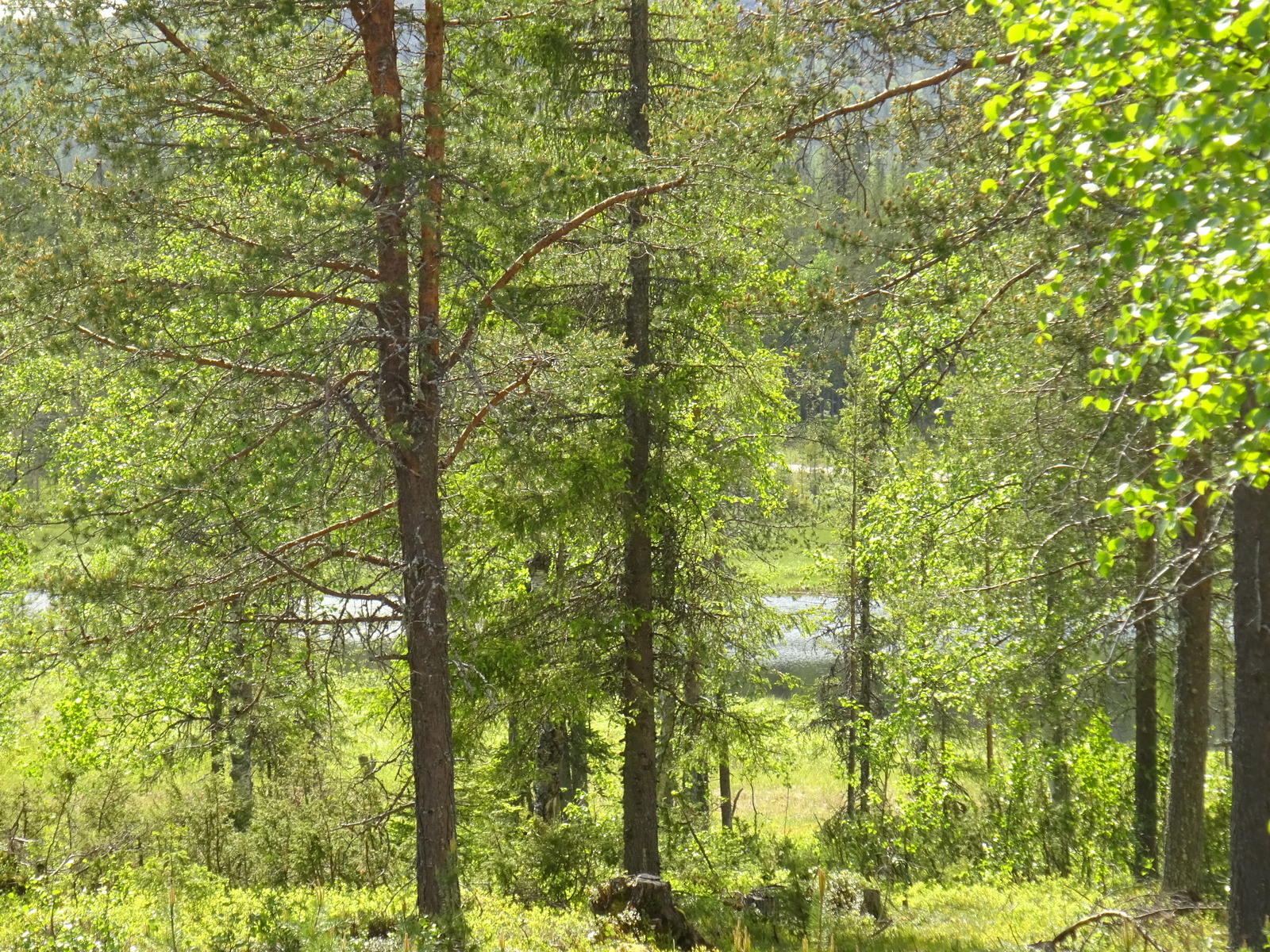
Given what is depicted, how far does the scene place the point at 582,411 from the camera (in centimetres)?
962

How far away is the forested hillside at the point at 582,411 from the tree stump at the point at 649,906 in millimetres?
44

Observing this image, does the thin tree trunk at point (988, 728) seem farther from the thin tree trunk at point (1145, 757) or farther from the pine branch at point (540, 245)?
the pine branch at point (540, 245)

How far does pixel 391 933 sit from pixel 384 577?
2.60 meters

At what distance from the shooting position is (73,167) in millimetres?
6918

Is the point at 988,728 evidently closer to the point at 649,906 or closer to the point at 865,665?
the point at 865,665

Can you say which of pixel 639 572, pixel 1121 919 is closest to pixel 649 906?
pixel 639 572

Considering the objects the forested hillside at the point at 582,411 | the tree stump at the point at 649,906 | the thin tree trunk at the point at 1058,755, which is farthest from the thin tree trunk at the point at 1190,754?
the tree stump at the point at 649,906

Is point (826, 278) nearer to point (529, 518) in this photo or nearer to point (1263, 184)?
point (529, 518)

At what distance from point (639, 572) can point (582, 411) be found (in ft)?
5.76

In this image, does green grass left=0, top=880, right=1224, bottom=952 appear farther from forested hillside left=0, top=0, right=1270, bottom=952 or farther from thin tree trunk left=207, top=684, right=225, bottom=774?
thin tree trunk left=207, top=684, right=225, bottom=774

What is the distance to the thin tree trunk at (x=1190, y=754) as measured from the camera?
8508 mm

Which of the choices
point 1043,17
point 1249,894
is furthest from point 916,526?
point 1043,17

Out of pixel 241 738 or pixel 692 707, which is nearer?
pixel 241 738

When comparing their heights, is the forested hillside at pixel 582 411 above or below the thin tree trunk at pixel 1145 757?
above
